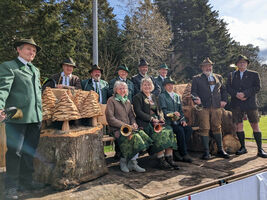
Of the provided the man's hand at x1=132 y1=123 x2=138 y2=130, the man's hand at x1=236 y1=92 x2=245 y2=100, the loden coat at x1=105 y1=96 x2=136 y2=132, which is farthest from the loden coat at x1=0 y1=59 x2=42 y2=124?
the man's hand at x1=236 y1=92 x2=245 y2=100

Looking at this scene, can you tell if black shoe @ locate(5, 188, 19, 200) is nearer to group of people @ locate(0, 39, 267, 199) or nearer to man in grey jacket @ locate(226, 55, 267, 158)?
group of people @ locate(0, 39, 267, 199)

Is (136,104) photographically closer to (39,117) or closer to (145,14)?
(39,117)

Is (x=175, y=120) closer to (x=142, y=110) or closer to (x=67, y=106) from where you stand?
(x=142, y=110)

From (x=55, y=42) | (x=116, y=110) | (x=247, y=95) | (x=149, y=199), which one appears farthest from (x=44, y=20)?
(x=149, y=199)

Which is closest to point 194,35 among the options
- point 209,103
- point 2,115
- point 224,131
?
point 224,131

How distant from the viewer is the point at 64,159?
303 centimetres

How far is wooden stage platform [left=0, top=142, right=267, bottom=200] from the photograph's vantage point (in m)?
2.69

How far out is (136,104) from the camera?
4.04 metres

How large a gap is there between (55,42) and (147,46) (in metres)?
9.95

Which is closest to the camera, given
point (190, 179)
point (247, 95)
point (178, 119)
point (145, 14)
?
point (190, 179)

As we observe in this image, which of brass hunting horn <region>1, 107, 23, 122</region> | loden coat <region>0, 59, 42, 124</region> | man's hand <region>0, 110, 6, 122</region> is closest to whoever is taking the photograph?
man's hand <region>0, 110, 6, 122</region>

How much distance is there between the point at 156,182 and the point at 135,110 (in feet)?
4.46

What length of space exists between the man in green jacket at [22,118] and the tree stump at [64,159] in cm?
13

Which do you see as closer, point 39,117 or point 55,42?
point 39,117
